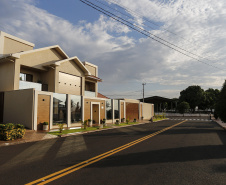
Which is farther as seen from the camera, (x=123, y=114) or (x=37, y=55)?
(x=123, y=114)

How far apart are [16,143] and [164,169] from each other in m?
9.49

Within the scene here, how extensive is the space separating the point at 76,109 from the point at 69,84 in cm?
507

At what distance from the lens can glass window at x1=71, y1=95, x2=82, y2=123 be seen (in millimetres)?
21148

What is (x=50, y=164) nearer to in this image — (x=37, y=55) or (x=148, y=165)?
(x=148, y=165)

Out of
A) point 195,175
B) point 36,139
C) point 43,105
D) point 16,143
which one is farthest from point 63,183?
point 43,105

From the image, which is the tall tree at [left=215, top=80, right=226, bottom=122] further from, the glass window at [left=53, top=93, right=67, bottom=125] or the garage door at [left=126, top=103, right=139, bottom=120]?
the glass window at [left=53, top=93, right=67, bottom=125]

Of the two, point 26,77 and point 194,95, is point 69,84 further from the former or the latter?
point 194,95

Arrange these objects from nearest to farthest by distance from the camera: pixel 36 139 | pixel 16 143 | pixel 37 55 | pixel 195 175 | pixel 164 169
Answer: pixel 195 175 → pixel 164 169 → pixel 16 143 → pixel 36 139 → pixel 37 55

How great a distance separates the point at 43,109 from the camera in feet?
56.7

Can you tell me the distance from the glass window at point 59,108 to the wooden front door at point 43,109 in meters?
0.91

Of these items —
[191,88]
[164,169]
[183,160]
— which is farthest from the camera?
[191,88]

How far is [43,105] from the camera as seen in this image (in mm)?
17312

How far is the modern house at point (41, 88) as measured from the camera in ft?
55.8

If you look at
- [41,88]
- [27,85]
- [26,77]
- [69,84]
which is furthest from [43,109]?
[69,84]
